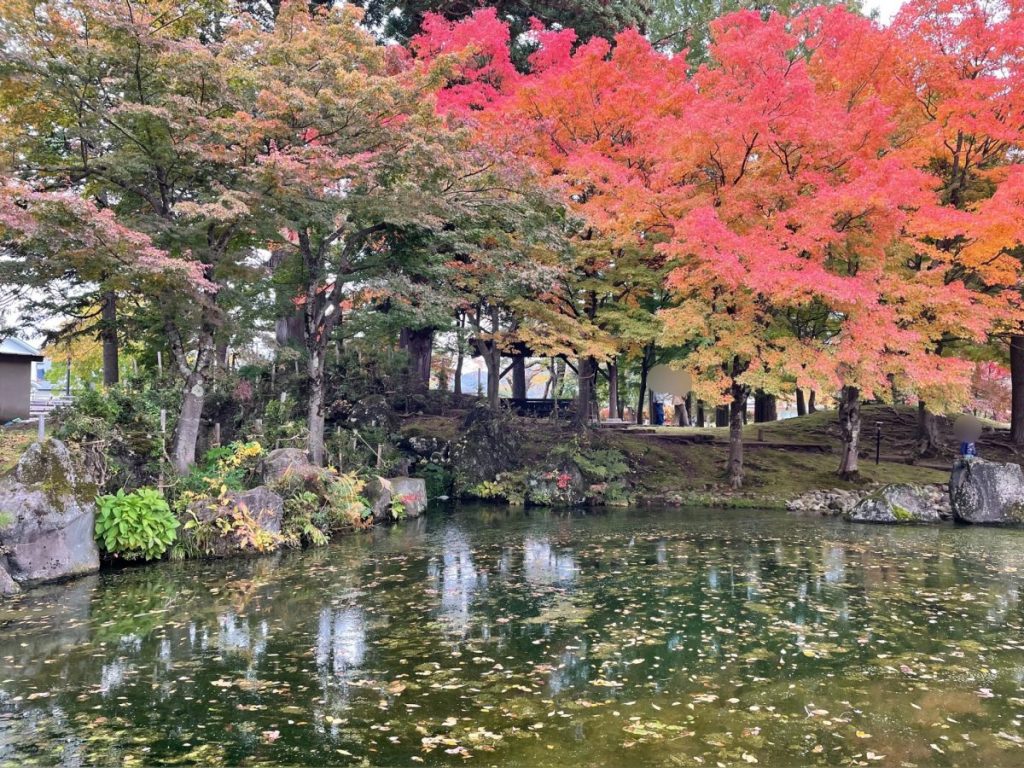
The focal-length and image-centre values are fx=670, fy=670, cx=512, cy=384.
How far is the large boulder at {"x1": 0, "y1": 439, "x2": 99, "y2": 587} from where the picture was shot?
27.8ft

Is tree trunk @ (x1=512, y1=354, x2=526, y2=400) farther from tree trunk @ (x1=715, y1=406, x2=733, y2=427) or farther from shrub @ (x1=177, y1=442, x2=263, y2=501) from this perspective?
shrub @ (x1=177, y1=442, x2=263, y2=501)

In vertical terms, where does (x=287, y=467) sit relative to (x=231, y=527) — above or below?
above

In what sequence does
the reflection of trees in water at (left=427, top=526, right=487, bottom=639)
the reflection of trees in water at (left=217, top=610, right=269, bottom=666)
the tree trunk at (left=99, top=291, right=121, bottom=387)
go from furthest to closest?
1. the tree trunk at (left=99, top=291, right=121, bottom=387)
2. the reflection of trees in water at (left=427, top=526, right=487, bottom=639)
3. the reflection of trees in water at (left=217, top=610, right=269, bottom=666)

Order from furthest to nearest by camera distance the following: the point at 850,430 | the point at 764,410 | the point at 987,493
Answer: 1. the point at 764,410
2. the point at 850,430
3. the point at 987,493

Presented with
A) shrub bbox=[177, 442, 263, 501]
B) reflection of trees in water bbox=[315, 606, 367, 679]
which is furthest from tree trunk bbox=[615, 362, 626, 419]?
reflection of trees in water bbox=[315, 606, 367, 679]

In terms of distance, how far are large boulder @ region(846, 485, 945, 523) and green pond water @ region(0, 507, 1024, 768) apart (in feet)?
12.9

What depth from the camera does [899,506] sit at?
47.2ft

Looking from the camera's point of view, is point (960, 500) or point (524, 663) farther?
point (960, 500)

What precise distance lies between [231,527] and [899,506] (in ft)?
43.6

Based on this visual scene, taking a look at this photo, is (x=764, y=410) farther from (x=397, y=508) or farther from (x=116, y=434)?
(x=116, y=434)

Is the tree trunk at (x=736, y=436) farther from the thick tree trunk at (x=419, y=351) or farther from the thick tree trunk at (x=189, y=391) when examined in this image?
the thick tree trunk at (x=189, y=391)

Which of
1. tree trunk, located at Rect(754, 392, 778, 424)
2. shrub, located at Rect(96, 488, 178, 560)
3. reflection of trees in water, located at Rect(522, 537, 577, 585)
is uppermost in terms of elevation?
tree trunk, located at Rect(754, 392, 778, 424)

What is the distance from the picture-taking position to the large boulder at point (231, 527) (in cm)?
1020

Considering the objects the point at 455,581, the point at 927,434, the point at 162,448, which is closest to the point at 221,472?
the point at 162,448
